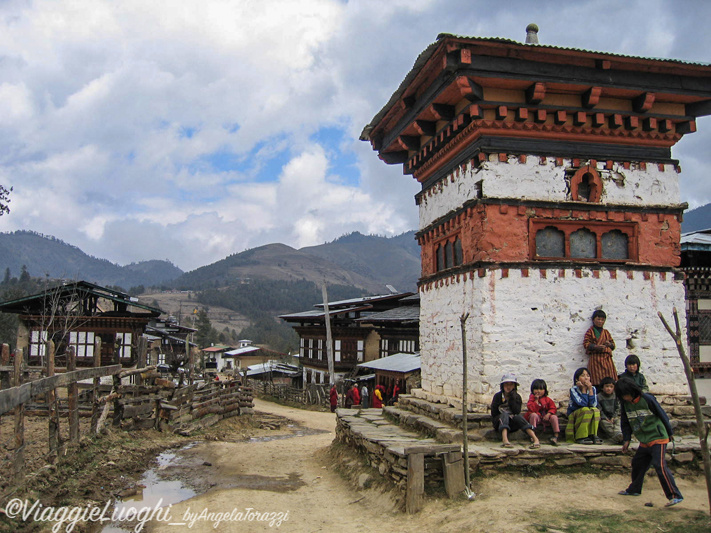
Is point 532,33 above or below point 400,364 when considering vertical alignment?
above

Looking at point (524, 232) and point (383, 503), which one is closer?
point (383, 503)

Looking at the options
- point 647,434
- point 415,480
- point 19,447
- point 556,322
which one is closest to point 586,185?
point 556,322

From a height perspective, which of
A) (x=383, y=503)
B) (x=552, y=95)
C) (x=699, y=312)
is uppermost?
(x=552, y=95)

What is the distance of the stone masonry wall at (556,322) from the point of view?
9.23m

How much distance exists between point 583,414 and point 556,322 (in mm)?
1652

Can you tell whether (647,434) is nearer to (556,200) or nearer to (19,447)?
(556,200)

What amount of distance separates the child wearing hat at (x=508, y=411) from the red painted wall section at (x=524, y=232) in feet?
6.82

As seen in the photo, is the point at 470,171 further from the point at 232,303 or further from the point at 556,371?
the point at 232,303

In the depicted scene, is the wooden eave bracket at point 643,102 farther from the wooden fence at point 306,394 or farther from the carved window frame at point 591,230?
the wooden fence at point 306,394

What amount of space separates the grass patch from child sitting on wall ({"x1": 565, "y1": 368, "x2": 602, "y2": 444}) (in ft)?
6.17

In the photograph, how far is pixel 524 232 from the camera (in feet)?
31.3

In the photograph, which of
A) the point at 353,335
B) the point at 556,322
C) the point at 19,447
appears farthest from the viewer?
the point at 353,335

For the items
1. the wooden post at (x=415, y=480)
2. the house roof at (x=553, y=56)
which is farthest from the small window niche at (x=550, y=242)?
the wooden post at (x=415, y=480)

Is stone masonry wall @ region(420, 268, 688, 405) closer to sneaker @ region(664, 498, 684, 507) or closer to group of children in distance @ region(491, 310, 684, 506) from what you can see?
group of children in distance @ region(491, 310, 684, 506)
